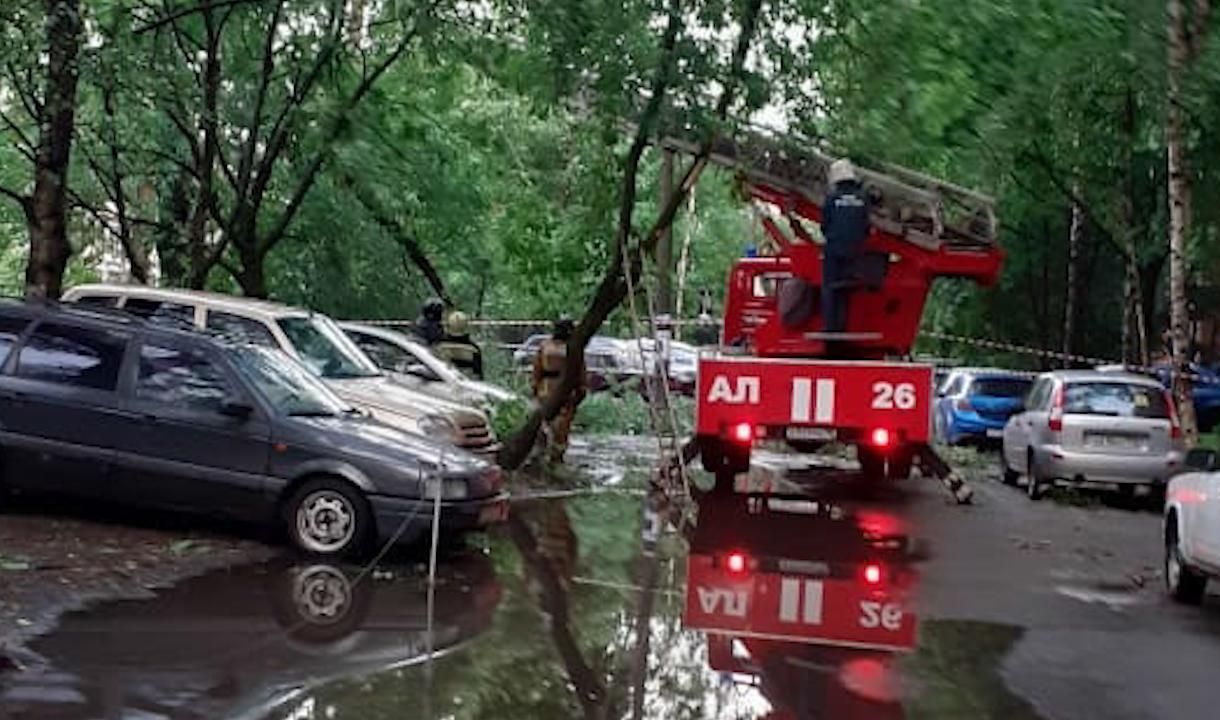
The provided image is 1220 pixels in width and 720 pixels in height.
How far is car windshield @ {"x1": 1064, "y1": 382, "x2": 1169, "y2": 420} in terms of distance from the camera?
19688 mm

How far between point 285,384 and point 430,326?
27.8 ft

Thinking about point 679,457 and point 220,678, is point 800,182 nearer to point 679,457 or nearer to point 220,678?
point 679,457

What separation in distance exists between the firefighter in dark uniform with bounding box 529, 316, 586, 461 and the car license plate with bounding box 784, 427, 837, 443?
3169 millimetres

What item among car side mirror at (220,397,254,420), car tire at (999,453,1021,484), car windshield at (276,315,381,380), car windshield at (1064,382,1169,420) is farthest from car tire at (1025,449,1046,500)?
car side mirror at (220,397,254,420)

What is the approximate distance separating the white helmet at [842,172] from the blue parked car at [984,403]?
455 inches

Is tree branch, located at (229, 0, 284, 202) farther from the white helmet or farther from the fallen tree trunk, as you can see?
the white helmet

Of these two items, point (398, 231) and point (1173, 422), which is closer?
point (1173, 422)

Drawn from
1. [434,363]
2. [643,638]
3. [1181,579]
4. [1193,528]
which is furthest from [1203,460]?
[434,363]

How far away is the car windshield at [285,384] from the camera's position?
502 inches

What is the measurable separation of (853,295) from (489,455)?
4929mm

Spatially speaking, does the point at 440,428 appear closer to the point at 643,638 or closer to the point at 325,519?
the point at 325,519

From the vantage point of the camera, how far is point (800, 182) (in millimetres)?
19094

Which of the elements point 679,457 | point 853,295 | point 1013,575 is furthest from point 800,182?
point 1013,575

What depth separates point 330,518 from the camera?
12227 mm
